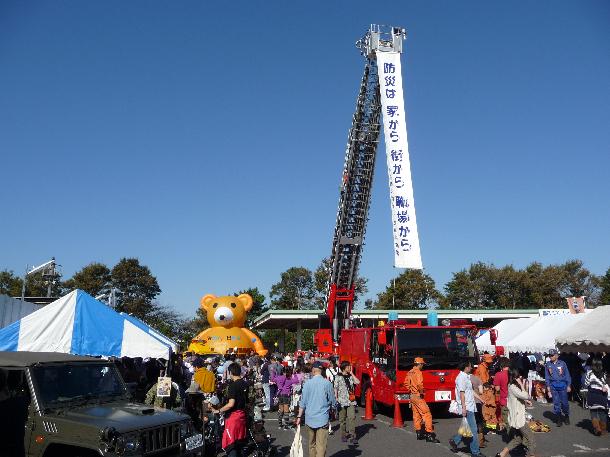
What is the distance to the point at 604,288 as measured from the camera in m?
62.4

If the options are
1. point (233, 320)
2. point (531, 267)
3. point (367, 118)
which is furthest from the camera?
point (531, 267)

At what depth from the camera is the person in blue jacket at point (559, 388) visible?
1286 cm

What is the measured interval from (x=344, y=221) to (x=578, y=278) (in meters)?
49.7

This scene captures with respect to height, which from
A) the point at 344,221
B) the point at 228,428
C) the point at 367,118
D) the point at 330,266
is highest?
the point at 367,118

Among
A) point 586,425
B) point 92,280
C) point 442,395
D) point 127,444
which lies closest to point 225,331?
point 442,395

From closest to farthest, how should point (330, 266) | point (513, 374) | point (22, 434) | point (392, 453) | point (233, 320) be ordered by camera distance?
point (22, 434) → point (513, 374) → point (392, 453) → point (330, 266) → point (233, 320)

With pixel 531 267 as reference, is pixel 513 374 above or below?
below

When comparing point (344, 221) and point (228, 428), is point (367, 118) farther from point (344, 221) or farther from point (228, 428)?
point (228, 428)

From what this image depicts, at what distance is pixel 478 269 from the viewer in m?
61.6

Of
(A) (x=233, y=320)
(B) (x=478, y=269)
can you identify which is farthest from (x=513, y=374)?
(B) (x=478, y=269)

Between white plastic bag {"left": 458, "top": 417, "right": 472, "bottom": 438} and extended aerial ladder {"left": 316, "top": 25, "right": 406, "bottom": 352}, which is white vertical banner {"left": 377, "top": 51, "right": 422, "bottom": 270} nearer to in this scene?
extended aerial ladder {"left": 316, "top": 25, "right": 406, "bottom": 352}

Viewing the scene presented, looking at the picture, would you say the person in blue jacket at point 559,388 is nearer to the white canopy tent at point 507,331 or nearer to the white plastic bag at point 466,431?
the white plastic bag at point 466,431

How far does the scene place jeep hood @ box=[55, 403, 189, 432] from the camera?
5.69 metres

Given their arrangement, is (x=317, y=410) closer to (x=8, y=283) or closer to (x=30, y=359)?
(x=30, y=359)
